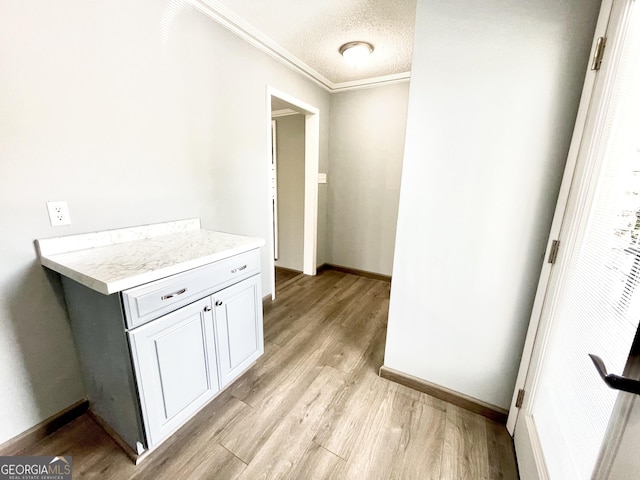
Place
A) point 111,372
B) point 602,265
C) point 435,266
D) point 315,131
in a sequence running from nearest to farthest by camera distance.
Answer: point 602,265 → point 111,372 → point 435,266 → point 315,131

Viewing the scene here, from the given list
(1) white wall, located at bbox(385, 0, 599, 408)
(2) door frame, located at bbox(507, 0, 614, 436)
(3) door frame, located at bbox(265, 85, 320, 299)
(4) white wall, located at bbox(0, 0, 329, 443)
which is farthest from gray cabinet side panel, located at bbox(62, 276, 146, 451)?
(2) door frame, located at bbox(507, 0, 614, 436)

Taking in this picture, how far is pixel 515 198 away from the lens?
1.23 meters

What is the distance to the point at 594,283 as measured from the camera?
85cm

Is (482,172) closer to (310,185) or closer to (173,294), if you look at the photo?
(173,294)

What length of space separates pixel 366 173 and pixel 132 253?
271cm

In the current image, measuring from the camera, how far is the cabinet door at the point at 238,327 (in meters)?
1.46

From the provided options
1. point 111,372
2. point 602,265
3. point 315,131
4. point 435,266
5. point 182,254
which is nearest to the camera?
point 602,265

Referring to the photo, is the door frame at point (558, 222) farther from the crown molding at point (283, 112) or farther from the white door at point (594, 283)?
the crown molding at point (283, 112)

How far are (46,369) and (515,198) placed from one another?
2.45 metres

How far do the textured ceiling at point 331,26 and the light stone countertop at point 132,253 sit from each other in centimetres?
160

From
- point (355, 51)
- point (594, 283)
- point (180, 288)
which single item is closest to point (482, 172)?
point (594, 283)

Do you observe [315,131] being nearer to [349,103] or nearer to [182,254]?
[349,103]

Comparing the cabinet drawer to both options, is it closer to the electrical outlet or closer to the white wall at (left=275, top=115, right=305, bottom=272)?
the electrical outlet

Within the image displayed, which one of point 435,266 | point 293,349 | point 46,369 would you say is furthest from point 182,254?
point 435,266
